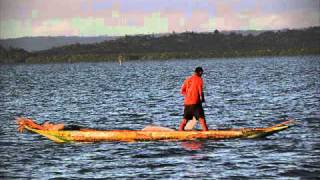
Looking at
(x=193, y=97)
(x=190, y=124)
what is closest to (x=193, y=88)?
(x=193, y=97)

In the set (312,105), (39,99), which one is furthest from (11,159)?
(39,99)

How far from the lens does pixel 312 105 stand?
4344 cm

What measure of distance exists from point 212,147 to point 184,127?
2092mm

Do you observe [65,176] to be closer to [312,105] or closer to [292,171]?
[292,171]

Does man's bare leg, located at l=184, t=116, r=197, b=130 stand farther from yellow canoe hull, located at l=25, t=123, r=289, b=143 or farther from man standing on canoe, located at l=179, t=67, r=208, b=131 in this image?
yellow canoe hull, located at l=25, t=123, r=289, b=143

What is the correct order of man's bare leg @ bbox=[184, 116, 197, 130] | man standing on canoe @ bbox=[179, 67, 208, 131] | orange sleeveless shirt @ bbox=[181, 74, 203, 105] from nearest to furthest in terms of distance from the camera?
orange sleeveless shirt @ bbox=[181, 74, 203, 105] → man standing on canoe @ bbox=[179, 67, 208, 131] → man's bare leg @ bbox=[184, 116, 197, 130]

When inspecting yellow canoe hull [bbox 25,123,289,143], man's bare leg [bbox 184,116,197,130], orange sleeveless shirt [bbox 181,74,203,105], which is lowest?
yellow canoe hull [bbox 25,123,289,143]

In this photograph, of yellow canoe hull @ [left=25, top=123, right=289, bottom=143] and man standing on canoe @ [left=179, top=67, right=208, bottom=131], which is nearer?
man standing on canoe @ [left=179, top=67, right=208, bottom=131]

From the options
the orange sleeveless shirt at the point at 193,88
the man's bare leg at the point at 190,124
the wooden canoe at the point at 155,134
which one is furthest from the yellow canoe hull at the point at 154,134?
Answer: the orange sleeveless shirt at the point at 193,88

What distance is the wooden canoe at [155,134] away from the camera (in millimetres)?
27281

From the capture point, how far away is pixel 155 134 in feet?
90.9

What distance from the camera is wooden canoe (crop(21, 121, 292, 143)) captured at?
27281 millimetres

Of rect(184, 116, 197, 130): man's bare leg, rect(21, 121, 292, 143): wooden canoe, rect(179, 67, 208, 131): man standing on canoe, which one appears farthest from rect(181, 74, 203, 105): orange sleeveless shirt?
rect(21, 121, 292, 143): wooden canoe

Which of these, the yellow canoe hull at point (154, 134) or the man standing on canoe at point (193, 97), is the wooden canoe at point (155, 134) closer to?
the yellow canoe hull at point (154, 134)
